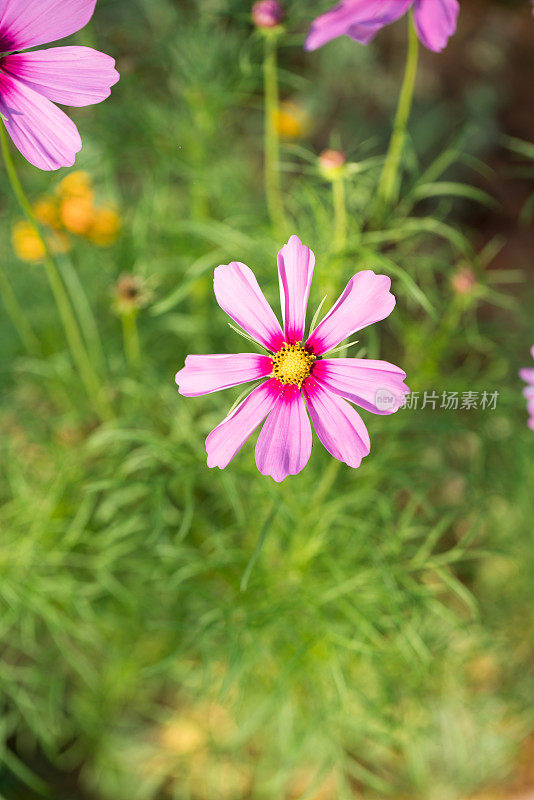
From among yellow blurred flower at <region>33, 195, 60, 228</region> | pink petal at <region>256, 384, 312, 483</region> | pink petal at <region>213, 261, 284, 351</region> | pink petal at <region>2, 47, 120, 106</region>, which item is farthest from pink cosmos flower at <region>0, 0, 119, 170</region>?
yellow blurred flower at <region>33, 195, 60, 228</region>

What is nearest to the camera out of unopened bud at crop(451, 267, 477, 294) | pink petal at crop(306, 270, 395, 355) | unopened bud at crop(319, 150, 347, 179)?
pink petal at crop(306, 270, 395, 355)

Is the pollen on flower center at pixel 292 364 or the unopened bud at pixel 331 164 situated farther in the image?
the unopened bud at pixel 331 164

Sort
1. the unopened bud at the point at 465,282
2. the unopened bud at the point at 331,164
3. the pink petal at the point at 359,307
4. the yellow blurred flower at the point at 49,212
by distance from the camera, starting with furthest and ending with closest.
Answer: the yellow blurred flower at the point at 49,212 < the unopened bud at the point at 465,282 < the unopened bud at the point at 331,164 < the pink petal at the point at 359,307

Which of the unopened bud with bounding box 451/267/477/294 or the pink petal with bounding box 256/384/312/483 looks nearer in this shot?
the pink petal with bounding box 256/384/312/483

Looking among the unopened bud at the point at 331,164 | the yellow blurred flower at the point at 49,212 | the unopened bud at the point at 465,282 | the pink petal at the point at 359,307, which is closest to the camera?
the pink petal at the point at 359,307

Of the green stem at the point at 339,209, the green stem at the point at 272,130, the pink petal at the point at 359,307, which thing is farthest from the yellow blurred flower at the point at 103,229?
the pink petal at the point at 359,307

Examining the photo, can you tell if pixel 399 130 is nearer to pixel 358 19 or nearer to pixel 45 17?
pixel 358 19

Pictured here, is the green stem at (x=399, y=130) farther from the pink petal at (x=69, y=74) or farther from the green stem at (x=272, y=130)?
the pink petal at (x=69, y=74)

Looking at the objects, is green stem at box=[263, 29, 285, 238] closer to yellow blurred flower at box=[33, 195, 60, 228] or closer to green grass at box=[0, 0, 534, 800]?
green grass at box=[0, 0, 534, 800]

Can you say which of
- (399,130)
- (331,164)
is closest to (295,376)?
(331,164)
